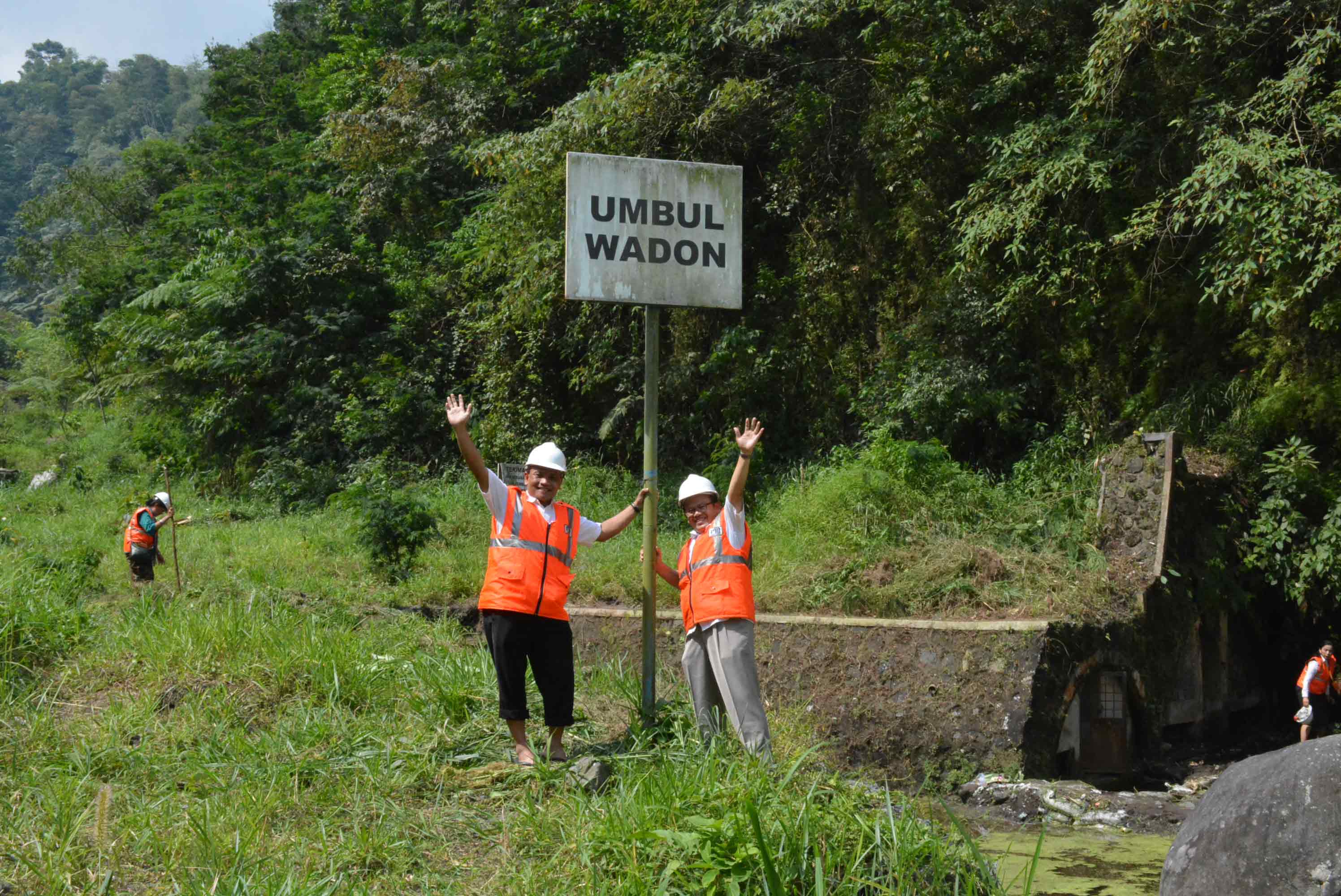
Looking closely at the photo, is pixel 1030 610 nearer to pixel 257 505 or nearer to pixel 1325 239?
pixel 1325 239

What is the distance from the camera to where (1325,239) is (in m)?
9.70

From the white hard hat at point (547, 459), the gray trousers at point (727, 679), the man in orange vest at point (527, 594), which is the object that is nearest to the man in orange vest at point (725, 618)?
the gray trousers at point (727, 679)

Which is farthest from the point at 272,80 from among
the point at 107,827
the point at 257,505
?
the point at 107,827

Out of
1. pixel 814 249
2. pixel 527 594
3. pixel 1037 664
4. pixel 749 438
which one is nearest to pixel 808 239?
pixel 814 249

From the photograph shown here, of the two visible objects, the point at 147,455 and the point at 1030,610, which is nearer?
the point at 1030,610

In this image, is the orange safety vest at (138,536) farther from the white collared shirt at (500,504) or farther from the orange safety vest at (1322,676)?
the orange safety vest at (1322,676)

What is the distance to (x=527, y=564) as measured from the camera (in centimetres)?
552

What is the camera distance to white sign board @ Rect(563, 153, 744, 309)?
5.43 m

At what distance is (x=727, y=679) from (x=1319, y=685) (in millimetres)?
7754

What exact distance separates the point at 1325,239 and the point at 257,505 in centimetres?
1564

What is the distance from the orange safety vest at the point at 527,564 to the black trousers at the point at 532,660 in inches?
2.3

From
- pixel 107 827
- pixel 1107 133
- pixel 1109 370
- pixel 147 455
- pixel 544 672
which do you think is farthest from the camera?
pixel 147 455

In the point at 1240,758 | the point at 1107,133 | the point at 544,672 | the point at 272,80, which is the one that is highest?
the point at 272,80

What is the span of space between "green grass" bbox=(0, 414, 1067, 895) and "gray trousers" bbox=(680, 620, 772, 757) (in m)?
0.18
